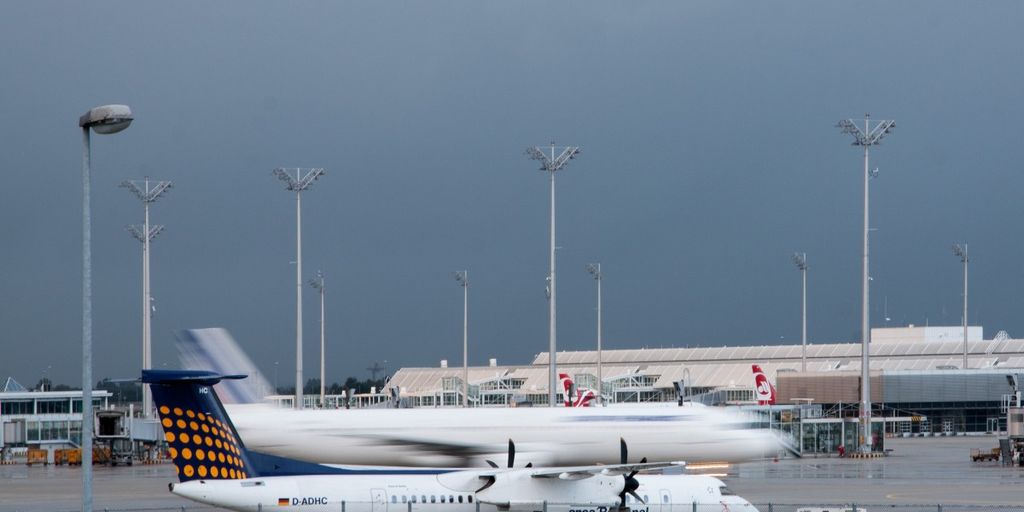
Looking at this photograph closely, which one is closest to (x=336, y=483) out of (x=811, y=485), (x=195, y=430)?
(x=195, y=430)

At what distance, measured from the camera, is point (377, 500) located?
39312 millimetres

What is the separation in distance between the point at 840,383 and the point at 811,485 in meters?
Result: 75.7

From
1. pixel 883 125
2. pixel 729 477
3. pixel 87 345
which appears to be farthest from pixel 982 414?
pixel 87 345

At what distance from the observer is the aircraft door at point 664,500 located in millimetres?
42781

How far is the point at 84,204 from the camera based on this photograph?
23.2 m

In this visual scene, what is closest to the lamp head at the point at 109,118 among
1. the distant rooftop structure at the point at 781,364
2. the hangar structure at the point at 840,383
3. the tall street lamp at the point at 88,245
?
the tall street lamp at the point at 88,245

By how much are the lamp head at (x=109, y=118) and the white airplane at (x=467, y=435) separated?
36.8 meters

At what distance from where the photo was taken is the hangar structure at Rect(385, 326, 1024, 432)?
139 m

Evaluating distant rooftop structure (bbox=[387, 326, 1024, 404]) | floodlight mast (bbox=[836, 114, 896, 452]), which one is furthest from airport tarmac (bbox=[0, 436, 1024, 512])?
distant rooftop structure (bbox=[387, 326, 1024, 404])

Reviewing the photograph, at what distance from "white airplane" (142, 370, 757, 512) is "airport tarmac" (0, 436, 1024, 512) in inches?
315

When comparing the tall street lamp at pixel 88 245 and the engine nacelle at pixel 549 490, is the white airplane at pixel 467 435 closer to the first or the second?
the engine nacelle at pixel 549 490

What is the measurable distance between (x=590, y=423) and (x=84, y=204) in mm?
38260

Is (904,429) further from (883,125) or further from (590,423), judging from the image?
(590,423)

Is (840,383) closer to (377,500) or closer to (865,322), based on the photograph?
(865,322)
